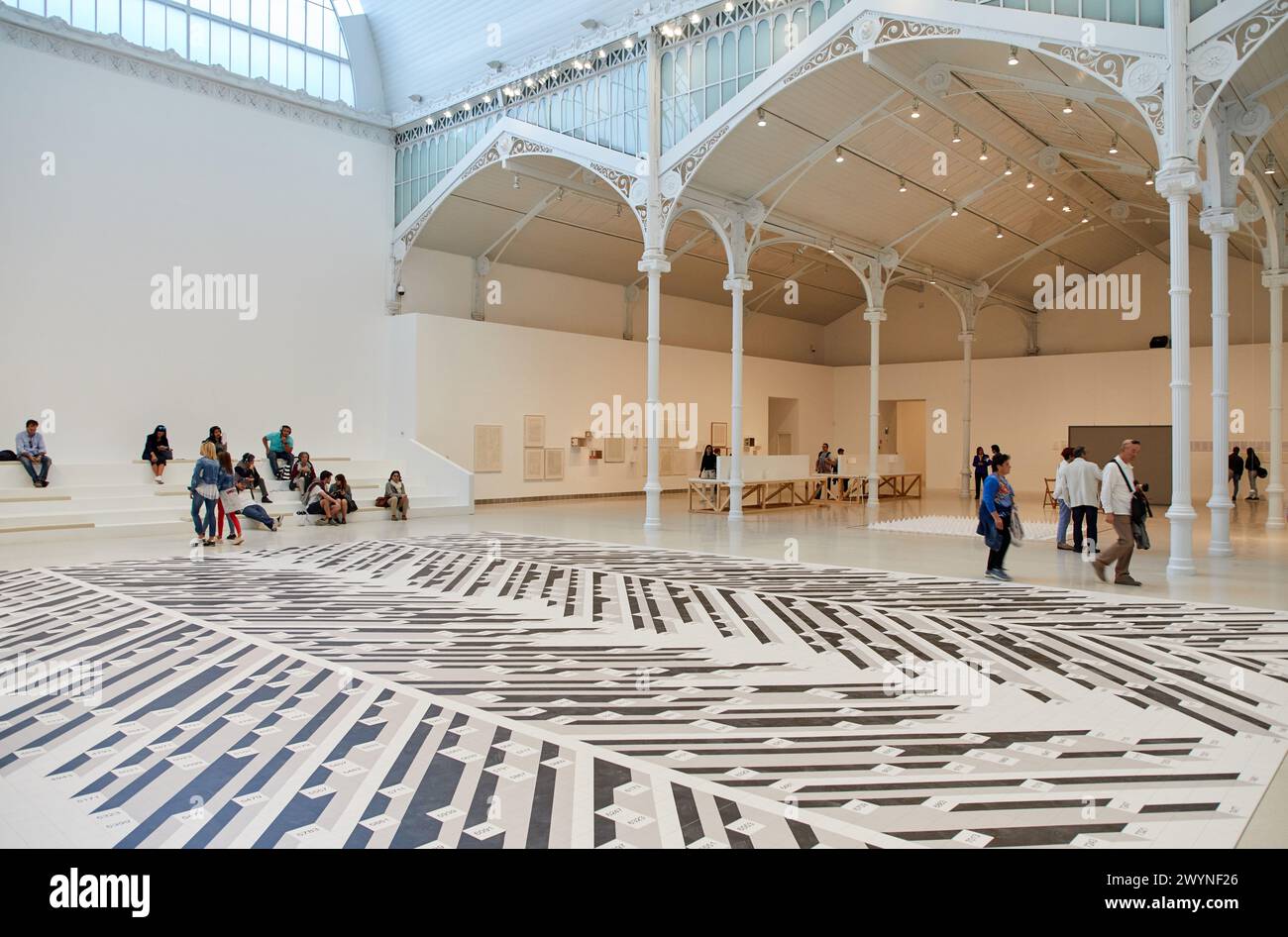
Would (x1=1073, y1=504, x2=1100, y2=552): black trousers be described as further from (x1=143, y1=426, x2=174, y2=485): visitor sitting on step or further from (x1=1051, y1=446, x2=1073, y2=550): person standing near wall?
(x1=143, y1=426, x2=174, y2=485): visitor sitting on step

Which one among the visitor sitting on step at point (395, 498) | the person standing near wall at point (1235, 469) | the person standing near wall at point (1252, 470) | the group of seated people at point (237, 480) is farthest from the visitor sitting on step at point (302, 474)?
the person standing near wall at point (1252, 470)

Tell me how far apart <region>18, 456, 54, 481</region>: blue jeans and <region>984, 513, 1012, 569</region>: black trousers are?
553 inches

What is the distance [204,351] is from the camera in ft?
54.1

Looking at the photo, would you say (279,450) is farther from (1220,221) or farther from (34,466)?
(1220,221)

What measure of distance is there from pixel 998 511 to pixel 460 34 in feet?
49.1

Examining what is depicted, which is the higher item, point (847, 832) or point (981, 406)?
point (981, 406)

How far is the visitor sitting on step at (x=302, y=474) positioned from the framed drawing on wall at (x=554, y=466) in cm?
658

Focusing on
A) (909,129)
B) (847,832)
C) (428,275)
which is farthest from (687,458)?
(847,832)

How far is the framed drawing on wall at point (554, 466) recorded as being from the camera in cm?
2142

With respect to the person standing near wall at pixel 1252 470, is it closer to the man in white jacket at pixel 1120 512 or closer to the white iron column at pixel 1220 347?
the white iron column at pixel 1220 347

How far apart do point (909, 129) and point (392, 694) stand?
1432 centimetres

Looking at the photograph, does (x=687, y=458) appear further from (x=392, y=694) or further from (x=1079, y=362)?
(x=392, y=694)

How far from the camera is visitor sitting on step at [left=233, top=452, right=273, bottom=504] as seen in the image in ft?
49.3

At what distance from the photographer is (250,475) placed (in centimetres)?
1512
